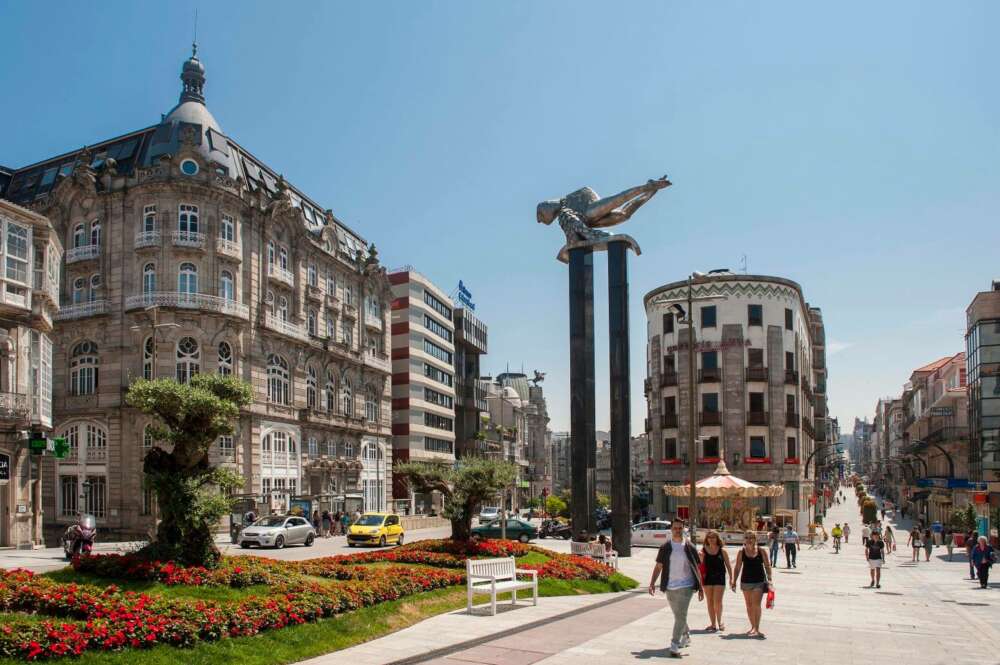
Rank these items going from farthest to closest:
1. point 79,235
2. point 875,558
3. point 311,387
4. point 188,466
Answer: point 311,387
point 79,235
point 875,558
point 188,466

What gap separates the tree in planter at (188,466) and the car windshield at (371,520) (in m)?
25.4

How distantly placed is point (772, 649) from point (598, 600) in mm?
5889

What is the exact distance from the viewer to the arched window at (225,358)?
50344mm

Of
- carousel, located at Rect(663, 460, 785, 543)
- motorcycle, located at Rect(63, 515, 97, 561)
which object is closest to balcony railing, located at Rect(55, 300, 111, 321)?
motorcycle, located at Rect(63, 515, 97, 561)

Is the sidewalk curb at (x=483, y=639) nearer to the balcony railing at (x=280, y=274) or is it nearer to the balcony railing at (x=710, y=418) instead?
the balcony railing at (x=280, y=274)

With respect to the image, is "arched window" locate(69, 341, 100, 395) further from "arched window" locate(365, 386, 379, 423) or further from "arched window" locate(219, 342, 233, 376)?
"arched window" locate(365, 386, 379, 423)

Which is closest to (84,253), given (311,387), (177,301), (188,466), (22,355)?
(177,301)

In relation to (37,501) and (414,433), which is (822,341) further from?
(37,501)

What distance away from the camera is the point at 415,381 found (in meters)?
81.2

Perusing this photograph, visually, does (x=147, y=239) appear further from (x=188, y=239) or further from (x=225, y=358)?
(x=225, y=358)

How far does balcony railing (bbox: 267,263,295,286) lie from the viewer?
5462 cm

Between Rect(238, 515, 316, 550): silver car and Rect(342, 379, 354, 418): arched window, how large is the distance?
24.7 meters

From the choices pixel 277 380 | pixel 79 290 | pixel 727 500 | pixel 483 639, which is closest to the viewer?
pixel 483 639

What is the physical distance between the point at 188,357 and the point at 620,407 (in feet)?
89.1
